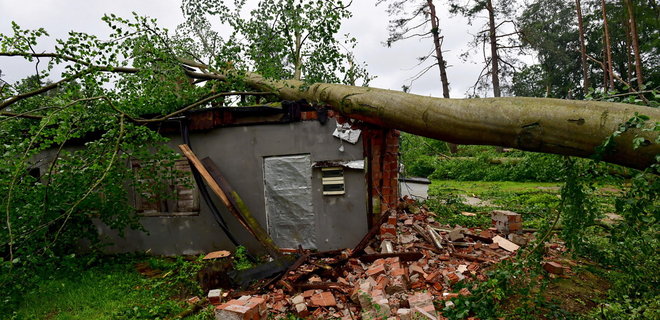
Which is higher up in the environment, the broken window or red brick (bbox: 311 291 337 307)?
the broken window

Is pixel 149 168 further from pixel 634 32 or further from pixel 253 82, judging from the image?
pixel 634 32

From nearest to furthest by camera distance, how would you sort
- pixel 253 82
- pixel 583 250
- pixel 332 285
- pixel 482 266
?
pixel 583 250 → pixel 332 285 → pixel 482 266 → pixel 253 82

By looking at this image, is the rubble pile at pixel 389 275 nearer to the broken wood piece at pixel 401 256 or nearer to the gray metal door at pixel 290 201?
the broken wood piece at pixel 401 256

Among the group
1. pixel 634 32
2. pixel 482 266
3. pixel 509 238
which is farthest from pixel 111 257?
pixel 634 32

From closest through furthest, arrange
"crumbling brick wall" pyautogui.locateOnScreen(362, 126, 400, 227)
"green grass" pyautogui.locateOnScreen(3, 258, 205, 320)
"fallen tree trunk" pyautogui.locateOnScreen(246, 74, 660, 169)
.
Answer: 1. "fallen tree trunk" pyautogui.locateOnScreen(246, 74, 660, 169)
2. "green grass" pyautogui.locateOnScreen(3, 258, 205, 320)
3. "crumbling brick wall" pyautogui.locateOnScreen(362, 126, 400, 227)

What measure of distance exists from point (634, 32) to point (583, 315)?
1534cm

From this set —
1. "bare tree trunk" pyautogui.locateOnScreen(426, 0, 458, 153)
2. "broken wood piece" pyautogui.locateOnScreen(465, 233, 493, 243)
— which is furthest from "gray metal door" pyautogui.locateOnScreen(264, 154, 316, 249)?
"bare tree trunk" pyautogui.locateOnScreen(426, 0, 458, 153)

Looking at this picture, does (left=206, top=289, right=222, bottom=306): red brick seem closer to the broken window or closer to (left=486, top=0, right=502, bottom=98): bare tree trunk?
the broken window

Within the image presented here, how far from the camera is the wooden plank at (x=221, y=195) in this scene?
5566 millimetres

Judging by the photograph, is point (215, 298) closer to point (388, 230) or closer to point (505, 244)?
point (388, 230)

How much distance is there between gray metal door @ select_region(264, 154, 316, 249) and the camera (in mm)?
6074

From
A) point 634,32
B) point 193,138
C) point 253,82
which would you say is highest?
point 634,32

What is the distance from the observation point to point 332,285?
432cm

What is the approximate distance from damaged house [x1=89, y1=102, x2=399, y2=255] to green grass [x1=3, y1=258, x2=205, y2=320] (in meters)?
0.84
